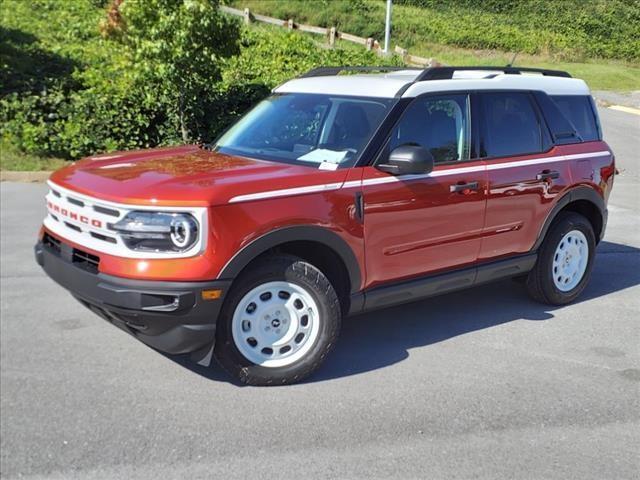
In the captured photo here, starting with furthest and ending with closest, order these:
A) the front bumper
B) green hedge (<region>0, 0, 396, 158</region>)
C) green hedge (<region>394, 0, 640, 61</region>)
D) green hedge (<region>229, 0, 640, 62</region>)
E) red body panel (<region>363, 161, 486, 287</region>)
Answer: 1. green hedge (<region>394, 0, 640, 61</region>)
2. green hedge (<region>229, 0, 640, 62</region>)
3. green hedge (<region>0, 0, 396, 158</region>)
4. red body panel (<region>363, 161, 486, 287</region>)
5. the front bumper

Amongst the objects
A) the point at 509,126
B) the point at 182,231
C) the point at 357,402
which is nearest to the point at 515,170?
the point at 509,126

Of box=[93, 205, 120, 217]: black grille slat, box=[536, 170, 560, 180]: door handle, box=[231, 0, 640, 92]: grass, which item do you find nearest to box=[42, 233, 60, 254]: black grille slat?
box=[93, 205, 120, 217]: black grille slat

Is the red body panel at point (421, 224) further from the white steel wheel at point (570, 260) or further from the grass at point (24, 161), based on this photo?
the grass at point (24, 161)

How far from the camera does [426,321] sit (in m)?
5.27

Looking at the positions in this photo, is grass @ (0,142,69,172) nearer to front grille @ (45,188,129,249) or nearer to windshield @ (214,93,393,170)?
windshield @ (214,93,393,170)

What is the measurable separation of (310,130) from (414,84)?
30.7 inches

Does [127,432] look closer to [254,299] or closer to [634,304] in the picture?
[254,299]

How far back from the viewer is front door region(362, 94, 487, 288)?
426 cm

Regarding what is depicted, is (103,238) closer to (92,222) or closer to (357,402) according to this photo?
(92,222)

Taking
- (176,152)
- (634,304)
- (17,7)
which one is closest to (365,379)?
(176,152)

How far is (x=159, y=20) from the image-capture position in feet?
34.5

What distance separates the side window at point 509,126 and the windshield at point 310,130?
3.06ft

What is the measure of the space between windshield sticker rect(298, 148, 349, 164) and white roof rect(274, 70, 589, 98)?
1.74 feet

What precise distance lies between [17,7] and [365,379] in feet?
71.7
